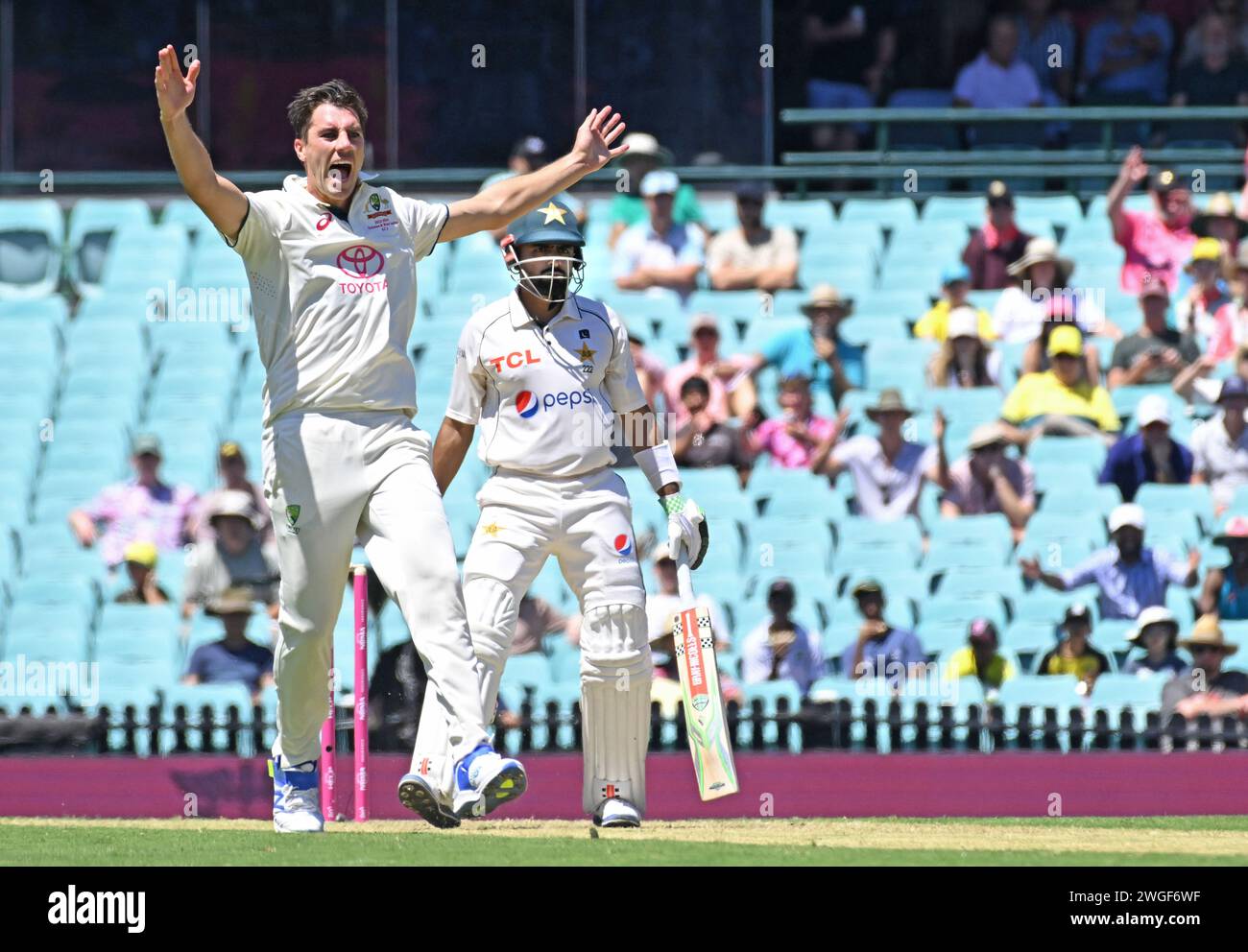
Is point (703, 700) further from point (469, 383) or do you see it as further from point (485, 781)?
point (485, 781)

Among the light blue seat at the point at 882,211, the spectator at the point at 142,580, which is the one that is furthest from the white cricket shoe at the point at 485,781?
the light blue seat at the point at 882,211

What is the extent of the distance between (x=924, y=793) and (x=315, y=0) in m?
9.44

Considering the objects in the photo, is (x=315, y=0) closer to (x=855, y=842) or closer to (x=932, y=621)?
(x=932, y=621)

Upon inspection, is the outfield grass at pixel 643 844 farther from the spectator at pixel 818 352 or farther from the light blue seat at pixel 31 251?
the light blue seat at pixel 31 251

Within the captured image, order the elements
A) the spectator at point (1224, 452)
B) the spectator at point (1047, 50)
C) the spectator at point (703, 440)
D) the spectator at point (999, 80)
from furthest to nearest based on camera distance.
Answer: the spectator at point (1047, 50) < the spectator at point (999, 80) < the spectator at point (703, 440) < the spectator at point (1224, 452)

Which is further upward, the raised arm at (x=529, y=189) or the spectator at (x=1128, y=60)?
the spectator at (x=1128, y=60)

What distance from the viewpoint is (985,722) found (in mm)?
11266

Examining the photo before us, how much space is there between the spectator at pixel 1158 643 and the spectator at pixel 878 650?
1.07m

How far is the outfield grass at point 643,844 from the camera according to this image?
6.92m

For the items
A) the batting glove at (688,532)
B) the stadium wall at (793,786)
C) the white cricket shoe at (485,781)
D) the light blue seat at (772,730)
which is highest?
the batting glove at (688,532)

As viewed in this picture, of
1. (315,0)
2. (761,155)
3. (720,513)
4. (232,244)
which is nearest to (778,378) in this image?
(720,513)

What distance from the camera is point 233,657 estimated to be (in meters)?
12.5

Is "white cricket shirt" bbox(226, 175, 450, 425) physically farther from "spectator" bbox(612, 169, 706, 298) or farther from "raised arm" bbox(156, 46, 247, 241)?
"spectator" bbox(612, 169, 706, 298)

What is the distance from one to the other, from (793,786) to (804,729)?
287mm
